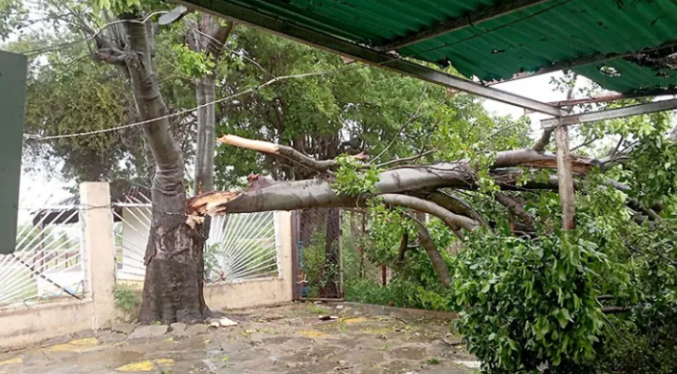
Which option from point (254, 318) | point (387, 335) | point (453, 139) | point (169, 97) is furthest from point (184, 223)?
point (169, 97)

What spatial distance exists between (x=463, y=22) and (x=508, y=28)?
1.03 feet

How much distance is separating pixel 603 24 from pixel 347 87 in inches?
308

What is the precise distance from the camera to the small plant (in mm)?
7824

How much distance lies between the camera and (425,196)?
7789mm

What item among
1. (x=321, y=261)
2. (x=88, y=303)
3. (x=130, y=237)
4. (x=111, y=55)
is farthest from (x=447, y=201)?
(x=88, y=303)

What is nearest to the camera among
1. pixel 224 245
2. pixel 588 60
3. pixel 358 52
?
pixel 358 52

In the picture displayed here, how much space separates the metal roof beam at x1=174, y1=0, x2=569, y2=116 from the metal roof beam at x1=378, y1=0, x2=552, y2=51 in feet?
0.47

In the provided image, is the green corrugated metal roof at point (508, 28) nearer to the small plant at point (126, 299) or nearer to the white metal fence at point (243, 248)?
the small plant at point (126, 299)

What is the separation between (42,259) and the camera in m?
7.45

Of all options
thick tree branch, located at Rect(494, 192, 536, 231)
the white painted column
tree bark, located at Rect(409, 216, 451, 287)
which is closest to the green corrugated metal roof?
thick tree branch, located at Rect(494, 192, 536, 231)

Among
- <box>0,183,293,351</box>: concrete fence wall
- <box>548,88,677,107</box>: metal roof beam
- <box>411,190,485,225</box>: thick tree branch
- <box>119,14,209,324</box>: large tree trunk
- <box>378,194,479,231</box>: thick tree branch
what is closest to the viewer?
<box>548,88,677,107</box>: metal roof beam

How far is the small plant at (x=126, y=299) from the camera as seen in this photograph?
7824 mm

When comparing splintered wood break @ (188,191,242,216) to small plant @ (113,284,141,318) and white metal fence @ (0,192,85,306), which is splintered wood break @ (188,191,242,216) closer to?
small plant @ (113,284,141,318)

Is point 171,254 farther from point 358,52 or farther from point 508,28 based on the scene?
point 508,28
